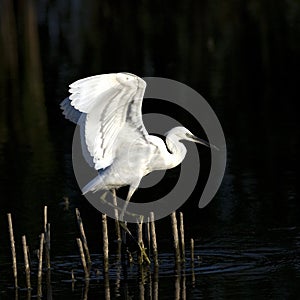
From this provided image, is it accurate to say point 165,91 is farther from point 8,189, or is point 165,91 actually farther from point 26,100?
point 8,189

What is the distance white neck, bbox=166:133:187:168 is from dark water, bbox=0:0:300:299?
825 mm

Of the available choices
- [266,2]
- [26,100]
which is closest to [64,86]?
[26,100]

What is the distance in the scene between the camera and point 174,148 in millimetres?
9727

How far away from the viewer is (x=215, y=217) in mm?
10766

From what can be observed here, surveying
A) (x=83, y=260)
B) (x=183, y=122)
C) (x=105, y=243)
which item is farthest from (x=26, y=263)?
(x=183, y=122)

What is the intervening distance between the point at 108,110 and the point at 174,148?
42.5 inches

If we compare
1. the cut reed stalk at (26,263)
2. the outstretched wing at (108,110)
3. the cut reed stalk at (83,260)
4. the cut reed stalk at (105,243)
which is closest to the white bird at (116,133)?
the outstretched wing at (108,110)

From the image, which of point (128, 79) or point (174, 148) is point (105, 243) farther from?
point (174, 148)

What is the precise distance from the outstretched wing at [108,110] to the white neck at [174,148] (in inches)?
10.8

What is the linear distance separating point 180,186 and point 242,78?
7613 millimetres

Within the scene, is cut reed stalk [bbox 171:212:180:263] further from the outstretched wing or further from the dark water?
the outstretched wing

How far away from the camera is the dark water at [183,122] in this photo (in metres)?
8.71

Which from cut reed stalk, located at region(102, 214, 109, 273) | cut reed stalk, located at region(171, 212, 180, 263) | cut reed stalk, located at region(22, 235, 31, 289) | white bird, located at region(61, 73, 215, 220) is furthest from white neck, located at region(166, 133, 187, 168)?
cut reed stalk, located at region(22, 235, 31, 289)

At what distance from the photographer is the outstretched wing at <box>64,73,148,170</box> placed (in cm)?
845
